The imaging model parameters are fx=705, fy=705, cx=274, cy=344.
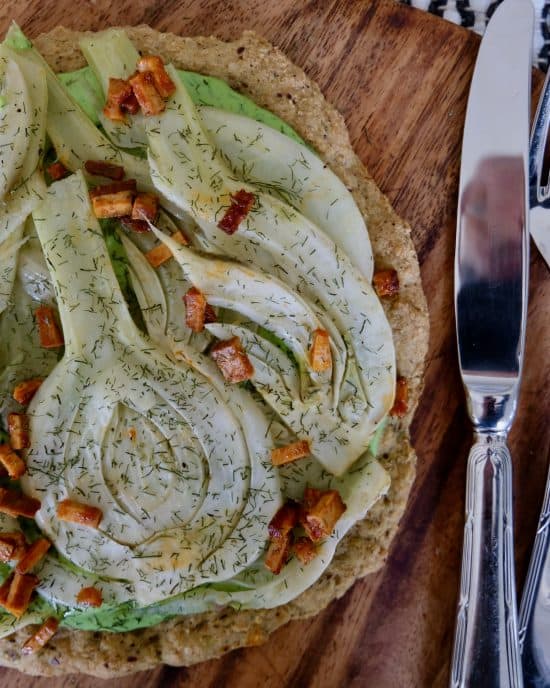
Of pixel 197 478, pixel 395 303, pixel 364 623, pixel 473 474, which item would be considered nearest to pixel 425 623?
pixel 364 623

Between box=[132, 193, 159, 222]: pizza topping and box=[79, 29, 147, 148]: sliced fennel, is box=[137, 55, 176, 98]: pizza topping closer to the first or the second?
box=[79, 29, 147, 148]: sliced fennel

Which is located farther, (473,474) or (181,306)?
(473,474)

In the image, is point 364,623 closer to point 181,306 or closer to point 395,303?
point 395,303

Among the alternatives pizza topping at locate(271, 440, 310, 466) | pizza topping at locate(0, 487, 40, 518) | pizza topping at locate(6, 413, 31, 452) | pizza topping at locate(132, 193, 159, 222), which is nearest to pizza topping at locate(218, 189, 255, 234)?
pizza topping at locate(132, 193, 159, 222)

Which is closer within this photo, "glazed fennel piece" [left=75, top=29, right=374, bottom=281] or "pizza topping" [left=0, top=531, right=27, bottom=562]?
"pizza topping" [left=0, top=531, right=27, bottom=562]

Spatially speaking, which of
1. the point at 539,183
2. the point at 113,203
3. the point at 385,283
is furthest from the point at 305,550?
the point at 539,183

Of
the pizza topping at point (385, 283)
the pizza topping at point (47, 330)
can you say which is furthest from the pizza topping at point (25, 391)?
the pizza topping at point (385, 283)
